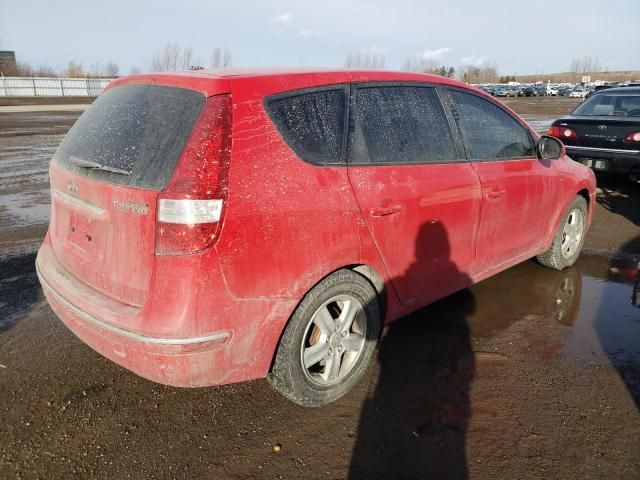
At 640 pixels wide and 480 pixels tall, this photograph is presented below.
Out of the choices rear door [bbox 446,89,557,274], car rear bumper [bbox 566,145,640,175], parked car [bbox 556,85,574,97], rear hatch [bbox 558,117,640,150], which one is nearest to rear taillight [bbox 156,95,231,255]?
rear door [bbox 446,89,557,274]

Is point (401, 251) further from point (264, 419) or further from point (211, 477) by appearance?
point (211, 477)

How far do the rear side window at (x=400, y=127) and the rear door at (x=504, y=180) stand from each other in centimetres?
23

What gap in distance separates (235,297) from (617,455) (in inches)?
80.1

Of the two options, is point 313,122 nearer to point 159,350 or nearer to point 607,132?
point 159,350

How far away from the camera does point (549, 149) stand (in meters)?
4.30

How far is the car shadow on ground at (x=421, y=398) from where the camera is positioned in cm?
242

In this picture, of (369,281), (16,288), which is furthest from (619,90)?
(16,288)

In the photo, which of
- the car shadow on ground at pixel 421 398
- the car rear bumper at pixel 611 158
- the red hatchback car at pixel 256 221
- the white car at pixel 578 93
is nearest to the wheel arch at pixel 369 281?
the red hatchback car at pixel 256 221

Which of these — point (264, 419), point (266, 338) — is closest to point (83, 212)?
point (266, 338)

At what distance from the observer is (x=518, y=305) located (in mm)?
4184

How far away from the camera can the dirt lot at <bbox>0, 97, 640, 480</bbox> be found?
241 centimetres

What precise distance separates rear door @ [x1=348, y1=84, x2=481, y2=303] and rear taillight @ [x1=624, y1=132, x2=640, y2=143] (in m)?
5.26

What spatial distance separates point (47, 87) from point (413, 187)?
56678 mm

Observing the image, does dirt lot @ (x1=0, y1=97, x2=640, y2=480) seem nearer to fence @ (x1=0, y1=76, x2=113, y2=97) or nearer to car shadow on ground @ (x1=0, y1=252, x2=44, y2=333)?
car shadow on ground @ (x1=0, y1=252, x2=44, y2=333)
